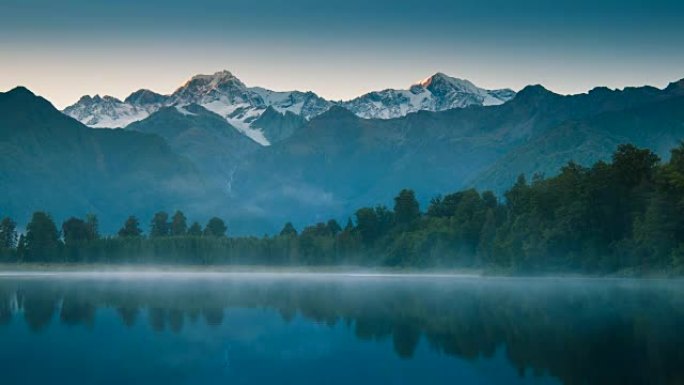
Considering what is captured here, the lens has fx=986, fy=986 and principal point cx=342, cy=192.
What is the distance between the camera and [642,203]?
450 feet

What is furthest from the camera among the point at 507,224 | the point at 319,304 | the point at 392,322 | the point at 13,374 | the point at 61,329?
the point at 507,224

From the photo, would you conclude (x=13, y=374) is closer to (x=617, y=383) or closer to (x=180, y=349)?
(x=180, y=349)

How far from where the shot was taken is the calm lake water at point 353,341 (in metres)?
46.3

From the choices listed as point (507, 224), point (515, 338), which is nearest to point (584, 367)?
point (515, 338)

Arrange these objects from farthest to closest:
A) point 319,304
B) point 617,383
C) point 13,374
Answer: point 319,304 < point 13,374 < point 617,383

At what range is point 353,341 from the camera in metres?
60.9

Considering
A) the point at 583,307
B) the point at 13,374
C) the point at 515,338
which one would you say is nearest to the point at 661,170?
the point at 583,307

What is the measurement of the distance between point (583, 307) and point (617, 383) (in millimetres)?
38825

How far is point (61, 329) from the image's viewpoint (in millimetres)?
67500

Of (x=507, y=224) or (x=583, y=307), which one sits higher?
(x=507, y=224)

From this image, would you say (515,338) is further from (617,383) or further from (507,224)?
(507,224)

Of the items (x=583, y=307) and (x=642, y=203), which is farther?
(x=642, y=203)

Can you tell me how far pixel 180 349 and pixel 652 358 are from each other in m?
25.9

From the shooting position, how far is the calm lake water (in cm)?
4631
